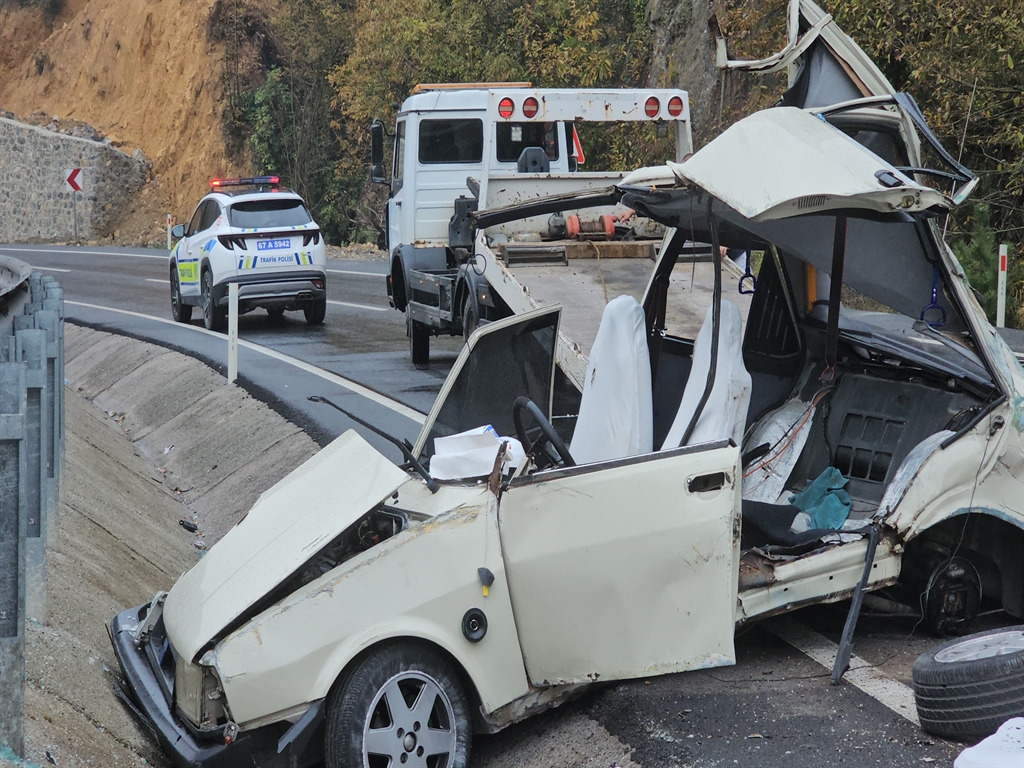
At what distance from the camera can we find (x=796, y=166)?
189 inches

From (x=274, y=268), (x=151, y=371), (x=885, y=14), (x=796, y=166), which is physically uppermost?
(x=885, y=14)

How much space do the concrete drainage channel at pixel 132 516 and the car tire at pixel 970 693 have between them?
1.13 meters

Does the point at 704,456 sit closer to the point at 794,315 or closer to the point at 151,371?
the point at 794,315

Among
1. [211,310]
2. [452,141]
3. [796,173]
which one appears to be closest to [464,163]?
[452,141]

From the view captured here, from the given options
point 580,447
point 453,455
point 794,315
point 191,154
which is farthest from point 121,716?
point 191,154

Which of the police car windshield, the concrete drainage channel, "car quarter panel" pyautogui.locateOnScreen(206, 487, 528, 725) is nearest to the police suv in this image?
the police car windshield

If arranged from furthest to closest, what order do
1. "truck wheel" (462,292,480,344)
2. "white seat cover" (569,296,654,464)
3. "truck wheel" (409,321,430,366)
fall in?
"truck wheel" (409,321,430,366) → "truck wheel" (462,292,480,344) → "white seat cover" (569,296,654,464)

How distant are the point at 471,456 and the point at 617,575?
2.57 ft

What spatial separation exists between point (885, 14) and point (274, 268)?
10005 mm

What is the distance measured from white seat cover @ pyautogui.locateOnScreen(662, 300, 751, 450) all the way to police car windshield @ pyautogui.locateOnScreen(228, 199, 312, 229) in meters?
12.4

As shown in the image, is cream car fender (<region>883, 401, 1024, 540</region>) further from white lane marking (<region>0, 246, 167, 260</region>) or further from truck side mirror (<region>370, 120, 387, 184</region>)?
white lane marking (<region>0, 246, 167, 260</region>)

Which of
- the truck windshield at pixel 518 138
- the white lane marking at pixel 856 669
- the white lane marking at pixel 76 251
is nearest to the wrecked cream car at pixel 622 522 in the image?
the white lane marking at pixel 856 669

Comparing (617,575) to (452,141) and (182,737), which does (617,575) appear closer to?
(182,737)

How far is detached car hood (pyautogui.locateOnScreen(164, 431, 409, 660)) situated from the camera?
4.39m
